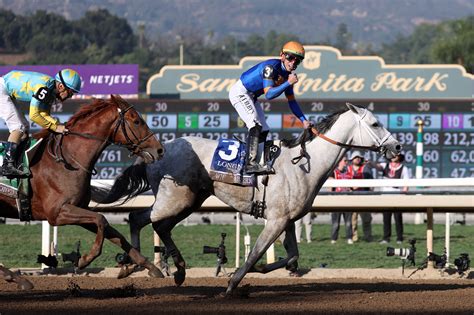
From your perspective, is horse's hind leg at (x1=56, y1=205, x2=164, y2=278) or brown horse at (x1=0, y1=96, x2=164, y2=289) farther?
brown horse at (x1=0, y1=96, x2=164, y2=289)

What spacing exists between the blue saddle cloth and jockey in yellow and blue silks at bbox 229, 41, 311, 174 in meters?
0.09

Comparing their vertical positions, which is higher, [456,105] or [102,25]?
[102,25]

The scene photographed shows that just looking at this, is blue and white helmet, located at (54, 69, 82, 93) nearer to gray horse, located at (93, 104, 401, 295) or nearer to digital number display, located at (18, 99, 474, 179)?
gray horse, located at (93, 104, 401, 295)

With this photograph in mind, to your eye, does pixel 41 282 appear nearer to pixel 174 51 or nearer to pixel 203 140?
pixel 203 140

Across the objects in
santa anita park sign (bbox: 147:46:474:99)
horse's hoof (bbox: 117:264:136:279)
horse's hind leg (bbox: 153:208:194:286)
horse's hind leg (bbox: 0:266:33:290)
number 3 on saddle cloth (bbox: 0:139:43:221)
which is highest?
santa anita park sign (bbox: 147:46:474:99)

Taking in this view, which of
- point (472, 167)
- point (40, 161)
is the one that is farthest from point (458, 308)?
point (472, 167)

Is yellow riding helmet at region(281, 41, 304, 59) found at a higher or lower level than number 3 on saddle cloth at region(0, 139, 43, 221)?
higher

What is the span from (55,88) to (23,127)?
1.57 ft

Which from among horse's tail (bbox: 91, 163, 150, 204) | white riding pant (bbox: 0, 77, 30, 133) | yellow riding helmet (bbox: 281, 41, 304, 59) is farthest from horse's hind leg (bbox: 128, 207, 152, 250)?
yellow riding helmet (bbox: 281, 41, 304, 59)

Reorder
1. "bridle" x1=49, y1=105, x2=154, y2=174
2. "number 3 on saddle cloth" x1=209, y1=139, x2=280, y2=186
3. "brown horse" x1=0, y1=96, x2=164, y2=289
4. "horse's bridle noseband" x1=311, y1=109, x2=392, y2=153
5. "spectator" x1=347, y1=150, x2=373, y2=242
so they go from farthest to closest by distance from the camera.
Result: "spectator" x1=347, y1=150, x2=373, y2=242, "horse's bridle noseband" x1=311, y1=109, x2=392, y2=153, "number 3 on saddle cloth" x1=209, y1=139, x2=280, y2=186, "bridle" x1=49, y1=105, x2=154, y2=174, "brown horse" x1=0, y1=96, x2=164, y2=289

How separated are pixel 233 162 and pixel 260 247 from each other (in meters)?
0.86

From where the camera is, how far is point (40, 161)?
9898 mm

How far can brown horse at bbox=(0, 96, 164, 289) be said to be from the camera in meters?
9.66

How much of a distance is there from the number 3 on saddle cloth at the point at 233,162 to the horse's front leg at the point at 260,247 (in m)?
0.45
